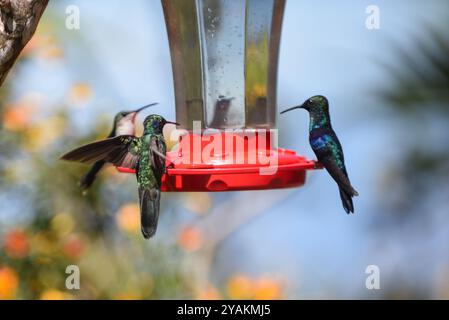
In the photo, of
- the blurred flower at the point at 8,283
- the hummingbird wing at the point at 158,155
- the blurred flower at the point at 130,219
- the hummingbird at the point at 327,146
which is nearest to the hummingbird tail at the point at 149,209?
the hummingbird wing at the point at 158,155

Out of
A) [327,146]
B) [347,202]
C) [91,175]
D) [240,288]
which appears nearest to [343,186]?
[347,202]

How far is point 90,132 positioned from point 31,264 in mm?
895

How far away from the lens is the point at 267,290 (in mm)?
4676

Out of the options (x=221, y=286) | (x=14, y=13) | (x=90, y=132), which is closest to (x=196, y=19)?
(x=14, y=13)

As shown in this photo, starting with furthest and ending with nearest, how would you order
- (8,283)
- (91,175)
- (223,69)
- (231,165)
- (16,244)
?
1. (16,244)
2. (8,283)
3. (91,175)
4. (223,69)
5. (231,165)

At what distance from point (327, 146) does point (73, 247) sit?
6.20 ft

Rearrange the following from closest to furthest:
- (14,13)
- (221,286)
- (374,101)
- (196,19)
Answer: (14,13) < (196,19) < (374,101) < (221,286)

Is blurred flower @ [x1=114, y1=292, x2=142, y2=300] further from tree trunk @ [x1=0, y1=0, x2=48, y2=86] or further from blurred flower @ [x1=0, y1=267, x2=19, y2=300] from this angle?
tree trunk @ [x1=0, y1=0, x2=48, y2=86]

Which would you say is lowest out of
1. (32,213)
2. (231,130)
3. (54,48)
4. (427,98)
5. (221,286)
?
(221,286)

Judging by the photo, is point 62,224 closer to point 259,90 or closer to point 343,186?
point 259,90

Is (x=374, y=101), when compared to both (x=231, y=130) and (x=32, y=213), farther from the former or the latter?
(x=32, y=213)

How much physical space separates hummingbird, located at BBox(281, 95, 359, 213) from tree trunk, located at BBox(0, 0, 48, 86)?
3.70ft

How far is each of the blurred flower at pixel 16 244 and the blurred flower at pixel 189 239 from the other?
3.06ft

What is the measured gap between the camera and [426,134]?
464 centimetres
